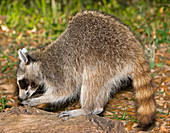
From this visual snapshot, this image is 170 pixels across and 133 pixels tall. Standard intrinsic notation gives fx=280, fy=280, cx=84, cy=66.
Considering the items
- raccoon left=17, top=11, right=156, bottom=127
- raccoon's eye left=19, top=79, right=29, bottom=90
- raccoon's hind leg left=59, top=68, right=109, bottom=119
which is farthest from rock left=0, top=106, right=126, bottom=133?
raccoon's eye left=19, top=79, right=29, bottom=90

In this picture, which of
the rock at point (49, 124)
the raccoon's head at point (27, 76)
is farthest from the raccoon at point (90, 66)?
the rock at point (49, 124)

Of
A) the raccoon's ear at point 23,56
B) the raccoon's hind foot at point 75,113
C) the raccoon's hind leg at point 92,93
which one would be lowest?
the raccoon's hind foot at point 75,113

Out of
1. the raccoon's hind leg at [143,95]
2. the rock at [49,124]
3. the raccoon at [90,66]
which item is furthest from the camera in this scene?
the raccoon at [90,66]

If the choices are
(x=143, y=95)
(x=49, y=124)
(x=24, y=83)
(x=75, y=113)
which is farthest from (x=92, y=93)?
(x=24, y=83)

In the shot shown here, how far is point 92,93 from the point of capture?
375 centimetres

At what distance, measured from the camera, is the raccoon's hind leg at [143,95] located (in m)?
3.40

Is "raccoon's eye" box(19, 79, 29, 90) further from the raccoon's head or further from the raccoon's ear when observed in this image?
the raccoon's ear

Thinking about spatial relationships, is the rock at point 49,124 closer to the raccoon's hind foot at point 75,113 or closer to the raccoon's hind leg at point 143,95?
the raccoon's hind foot at point 75,113

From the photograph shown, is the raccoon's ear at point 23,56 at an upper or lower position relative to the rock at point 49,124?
upper

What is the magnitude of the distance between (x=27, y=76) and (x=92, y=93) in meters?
0.99

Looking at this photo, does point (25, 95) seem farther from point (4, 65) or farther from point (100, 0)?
point (100, 0)

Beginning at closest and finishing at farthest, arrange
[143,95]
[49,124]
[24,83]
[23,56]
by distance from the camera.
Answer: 1. [49,124]
2. [143,95]
3. [23,56]
4. [24,83]

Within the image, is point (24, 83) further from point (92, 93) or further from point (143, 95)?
point (143, 95)

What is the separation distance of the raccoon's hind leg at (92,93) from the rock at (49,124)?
54cm
